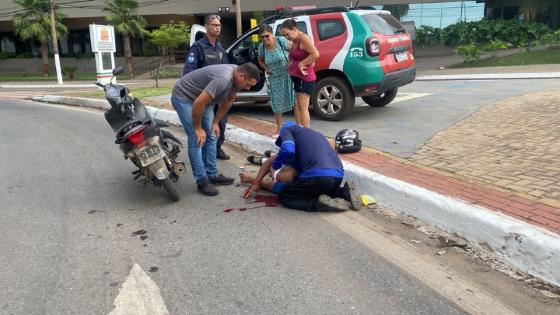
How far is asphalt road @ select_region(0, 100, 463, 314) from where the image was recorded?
318 centimetres

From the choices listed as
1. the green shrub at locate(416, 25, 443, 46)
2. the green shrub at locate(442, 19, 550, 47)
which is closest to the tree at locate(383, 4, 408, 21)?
the green shrub at locate(416, 25, 443, 46)

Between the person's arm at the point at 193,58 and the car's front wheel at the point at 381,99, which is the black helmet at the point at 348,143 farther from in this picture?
the car's front wheel at the point at 381,99

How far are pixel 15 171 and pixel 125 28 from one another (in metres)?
27.6

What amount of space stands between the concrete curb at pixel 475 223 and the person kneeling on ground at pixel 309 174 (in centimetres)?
35

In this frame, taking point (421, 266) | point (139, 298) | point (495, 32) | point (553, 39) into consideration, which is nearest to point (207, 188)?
point (139, 298)

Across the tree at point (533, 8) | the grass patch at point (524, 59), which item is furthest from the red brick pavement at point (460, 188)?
the tree at point (533, 8)

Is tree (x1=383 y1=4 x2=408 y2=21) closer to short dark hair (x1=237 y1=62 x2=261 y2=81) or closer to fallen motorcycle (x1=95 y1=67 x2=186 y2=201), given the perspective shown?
fallen motorcycle (x1=95 y1=67 x2=186 y2=201)

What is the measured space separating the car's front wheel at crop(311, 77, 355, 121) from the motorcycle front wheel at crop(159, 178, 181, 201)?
388cm

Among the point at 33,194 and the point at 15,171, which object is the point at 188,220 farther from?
the point at 15,171

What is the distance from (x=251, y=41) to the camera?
354 inches

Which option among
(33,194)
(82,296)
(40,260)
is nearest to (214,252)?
(82,296)

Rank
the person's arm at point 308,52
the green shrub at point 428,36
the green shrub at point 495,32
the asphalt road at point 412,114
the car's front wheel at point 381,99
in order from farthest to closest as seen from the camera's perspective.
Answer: the green shrub at point 428,36
the green shrub at point 495,32
the car's front wheel at point 381,99
the asphalt road at point 412,114
the person's arm at point 308,52

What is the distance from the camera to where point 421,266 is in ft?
12.0

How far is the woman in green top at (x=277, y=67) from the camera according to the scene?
6.96 meters
